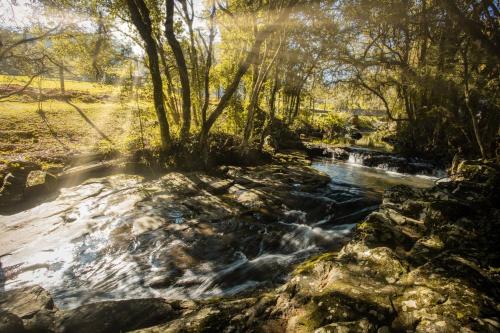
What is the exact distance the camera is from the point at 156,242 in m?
8.38

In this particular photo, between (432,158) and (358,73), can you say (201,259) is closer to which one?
(358,73)

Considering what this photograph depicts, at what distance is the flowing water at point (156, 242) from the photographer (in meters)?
6.67

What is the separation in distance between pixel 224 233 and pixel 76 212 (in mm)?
5466

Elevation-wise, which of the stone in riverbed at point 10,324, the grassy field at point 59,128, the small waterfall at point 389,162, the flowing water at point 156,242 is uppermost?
the grassy field at point 59,128

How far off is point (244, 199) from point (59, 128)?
18514 millimetres

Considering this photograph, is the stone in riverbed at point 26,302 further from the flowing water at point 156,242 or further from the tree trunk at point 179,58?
the tree trunk at point 179,58

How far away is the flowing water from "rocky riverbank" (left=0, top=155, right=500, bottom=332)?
A: 117 centimetres

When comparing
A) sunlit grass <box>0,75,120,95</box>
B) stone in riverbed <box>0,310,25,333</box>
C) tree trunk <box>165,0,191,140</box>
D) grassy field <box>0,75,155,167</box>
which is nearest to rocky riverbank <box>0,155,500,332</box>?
stone in riverbed <box>0,310,25,333</box>

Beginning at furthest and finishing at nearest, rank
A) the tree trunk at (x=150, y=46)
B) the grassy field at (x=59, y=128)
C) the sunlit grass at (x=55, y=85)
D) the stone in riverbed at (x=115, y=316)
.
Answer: the sunlit grass at (x=55, y=85) < the grassy field at (x=59, y=128) < the tree trunk at (x=150, y=46) < the stone in riverbed at (x=115, y=316)

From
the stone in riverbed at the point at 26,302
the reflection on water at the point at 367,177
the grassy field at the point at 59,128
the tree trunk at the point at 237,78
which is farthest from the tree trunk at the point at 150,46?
the stone in riverbed at the point at 26,302

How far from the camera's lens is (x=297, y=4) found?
16406mm

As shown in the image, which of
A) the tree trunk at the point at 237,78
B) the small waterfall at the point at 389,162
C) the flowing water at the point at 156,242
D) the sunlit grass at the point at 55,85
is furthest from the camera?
the small waterfall at the point at 389,162

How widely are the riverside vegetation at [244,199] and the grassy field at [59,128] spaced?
0.23 metres

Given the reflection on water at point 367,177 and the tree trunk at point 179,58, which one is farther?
the reflection on water at point 367,177
